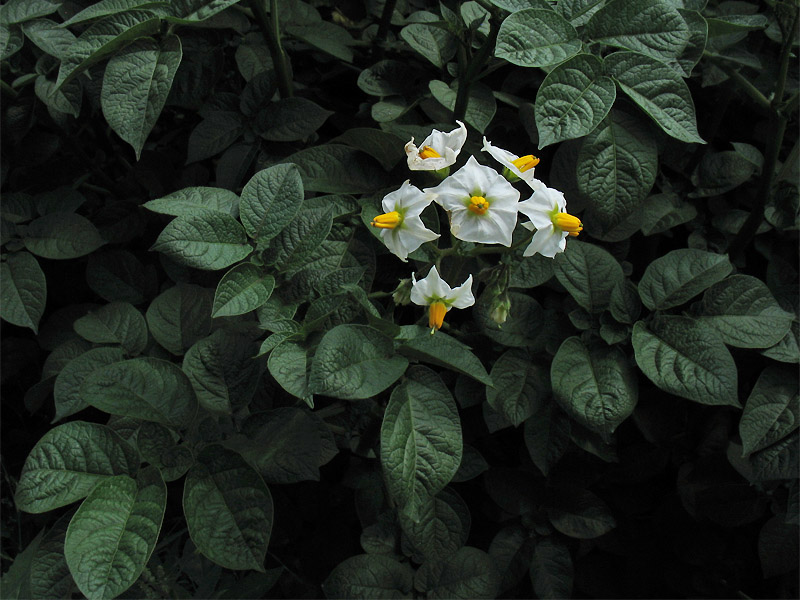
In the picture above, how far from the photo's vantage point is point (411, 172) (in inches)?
39.9

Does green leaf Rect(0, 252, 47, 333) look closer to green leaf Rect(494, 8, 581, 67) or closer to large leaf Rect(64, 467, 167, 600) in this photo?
large leaf Rect(64, 467, 167, 600)

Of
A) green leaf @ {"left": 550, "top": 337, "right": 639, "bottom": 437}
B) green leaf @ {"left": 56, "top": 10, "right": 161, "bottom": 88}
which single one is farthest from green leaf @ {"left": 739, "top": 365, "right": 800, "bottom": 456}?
green leaf @ {"left": 56, "top": 10, "right": 161, "bottom": 88}

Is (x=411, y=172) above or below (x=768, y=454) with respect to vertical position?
above

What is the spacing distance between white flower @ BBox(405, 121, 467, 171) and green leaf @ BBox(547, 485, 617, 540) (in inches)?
24.1

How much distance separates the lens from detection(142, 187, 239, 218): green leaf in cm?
87

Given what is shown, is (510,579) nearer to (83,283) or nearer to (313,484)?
(313,484)

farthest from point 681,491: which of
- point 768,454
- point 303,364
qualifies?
point 303,364

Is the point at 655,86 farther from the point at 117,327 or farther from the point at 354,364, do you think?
the point at 117,327

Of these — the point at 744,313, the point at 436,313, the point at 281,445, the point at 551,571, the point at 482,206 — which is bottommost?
the point at 551,571

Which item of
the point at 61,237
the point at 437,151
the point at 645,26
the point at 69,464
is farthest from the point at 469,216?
the point at 61,237

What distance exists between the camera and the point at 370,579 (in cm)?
103

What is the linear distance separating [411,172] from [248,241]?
0.86ft

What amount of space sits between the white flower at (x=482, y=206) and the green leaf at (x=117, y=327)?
53cm

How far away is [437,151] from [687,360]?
0.42 meters
